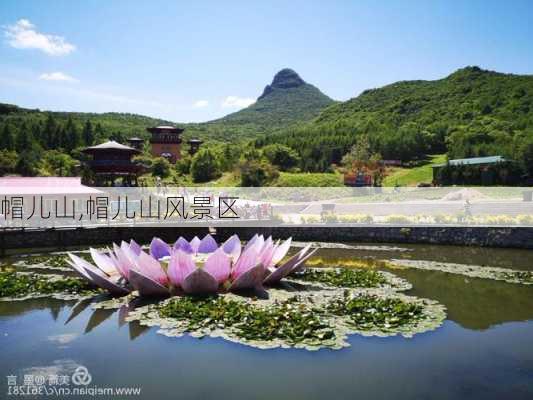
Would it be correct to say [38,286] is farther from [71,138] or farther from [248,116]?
[248,116]

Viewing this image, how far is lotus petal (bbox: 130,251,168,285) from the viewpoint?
25.7 feet

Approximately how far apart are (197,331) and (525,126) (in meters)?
59.9

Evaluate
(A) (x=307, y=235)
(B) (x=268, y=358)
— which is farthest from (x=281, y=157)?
(B) (x=268, y=358)

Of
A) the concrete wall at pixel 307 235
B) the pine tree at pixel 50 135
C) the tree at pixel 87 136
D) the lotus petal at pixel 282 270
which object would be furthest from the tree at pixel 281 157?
the lotus petal at pixel 282 270

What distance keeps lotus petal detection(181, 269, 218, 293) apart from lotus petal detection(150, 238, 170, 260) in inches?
55.9

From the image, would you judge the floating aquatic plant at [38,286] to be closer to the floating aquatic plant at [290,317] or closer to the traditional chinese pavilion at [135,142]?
the floating aquatic plant at [290,317]

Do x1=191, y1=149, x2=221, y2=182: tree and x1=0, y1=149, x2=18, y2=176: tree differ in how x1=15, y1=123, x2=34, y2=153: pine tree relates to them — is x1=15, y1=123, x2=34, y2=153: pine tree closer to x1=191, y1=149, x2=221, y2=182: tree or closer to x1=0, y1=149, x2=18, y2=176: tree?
x1=0, y1=149, x2=18, y2=176: tree

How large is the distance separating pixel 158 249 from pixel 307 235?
9.73 m

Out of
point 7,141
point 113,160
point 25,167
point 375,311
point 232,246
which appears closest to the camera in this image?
point 375,311

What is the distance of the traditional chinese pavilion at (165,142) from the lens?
186 feet

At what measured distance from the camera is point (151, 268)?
8.05 metres

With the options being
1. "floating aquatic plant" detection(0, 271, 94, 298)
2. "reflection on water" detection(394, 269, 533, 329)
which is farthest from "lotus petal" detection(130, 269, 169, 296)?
"reflection on water" detection(394, 269, 533, 329)

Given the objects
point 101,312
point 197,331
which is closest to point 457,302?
point 197,331

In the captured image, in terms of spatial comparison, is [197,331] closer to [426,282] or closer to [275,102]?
[426,282]
